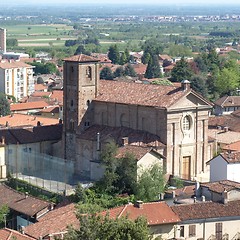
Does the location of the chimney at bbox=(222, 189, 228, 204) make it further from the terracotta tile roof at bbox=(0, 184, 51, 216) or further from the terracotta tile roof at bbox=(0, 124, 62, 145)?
the terracotta tile roof at bbox=(0, 124, 62, 145)

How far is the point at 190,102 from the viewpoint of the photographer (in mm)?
43000

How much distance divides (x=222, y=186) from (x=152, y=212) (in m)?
4.88

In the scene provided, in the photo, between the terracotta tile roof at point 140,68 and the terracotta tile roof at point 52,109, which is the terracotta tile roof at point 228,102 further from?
the terracotta tile roof at point 140,68

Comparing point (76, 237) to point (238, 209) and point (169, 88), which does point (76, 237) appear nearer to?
point (238, 209)

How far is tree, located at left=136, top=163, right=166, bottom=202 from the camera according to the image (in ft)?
125

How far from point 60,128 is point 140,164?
30.8ft

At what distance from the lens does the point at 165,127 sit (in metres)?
42.2

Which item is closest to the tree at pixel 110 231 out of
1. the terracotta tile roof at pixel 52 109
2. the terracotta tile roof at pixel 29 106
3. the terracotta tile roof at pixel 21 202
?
the terracotta tile roof at pixel 21 202

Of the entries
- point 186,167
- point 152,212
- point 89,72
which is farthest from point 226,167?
point 89,72

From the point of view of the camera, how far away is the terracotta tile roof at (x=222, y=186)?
3497cm

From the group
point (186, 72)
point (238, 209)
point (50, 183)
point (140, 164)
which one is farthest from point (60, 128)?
point (186, 72)

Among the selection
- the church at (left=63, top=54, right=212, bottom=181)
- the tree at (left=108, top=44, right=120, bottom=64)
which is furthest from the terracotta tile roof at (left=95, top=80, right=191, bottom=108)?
the tree at (left=108, top=44, right=120, bottom=64)

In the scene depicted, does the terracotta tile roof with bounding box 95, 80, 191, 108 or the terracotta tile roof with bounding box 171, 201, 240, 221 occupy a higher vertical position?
the terracotta tile roof with bounding box 95, 80, 191, 108

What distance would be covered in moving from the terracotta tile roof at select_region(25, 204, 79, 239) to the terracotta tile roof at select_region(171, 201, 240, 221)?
3757 mm
